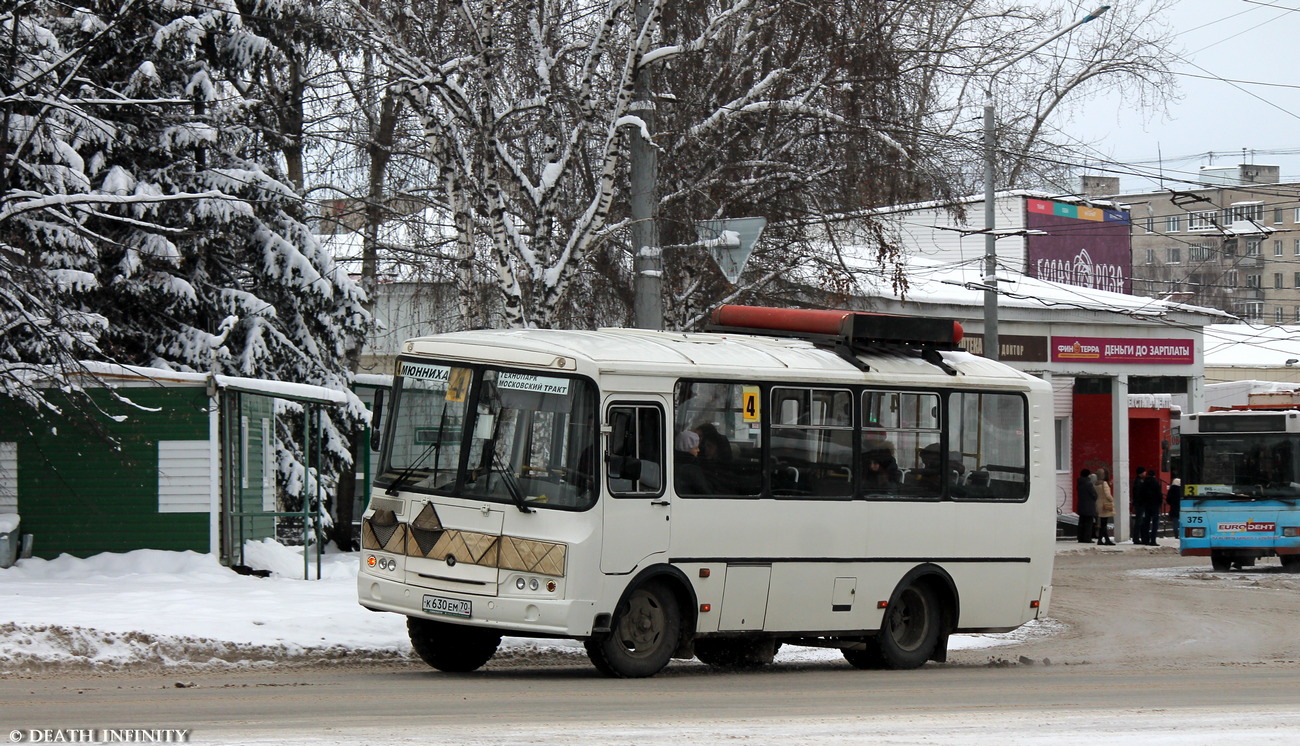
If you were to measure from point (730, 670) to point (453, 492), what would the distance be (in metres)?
3.33

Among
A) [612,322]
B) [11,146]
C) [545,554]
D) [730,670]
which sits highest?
[11,146]

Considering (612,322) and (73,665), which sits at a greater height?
(612,322)

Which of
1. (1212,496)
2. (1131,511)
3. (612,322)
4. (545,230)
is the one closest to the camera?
(545,230)

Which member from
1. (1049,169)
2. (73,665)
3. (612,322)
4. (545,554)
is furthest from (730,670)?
(1049,169)

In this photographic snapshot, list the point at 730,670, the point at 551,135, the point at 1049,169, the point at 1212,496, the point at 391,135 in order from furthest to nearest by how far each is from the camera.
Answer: the point at 1212,496
the point at 1049,169
the point at 391,135
the point at 551,135
the point at 730,670

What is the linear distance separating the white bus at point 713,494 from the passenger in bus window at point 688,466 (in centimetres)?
2

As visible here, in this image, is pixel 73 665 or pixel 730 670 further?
pixel 730 670

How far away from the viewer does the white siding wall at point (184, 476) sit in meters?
19.9

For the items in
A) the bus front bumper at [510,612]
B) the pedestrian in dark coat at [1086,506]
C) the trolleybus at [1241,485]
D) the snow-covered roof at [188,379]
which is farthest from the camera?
the pedestrian in dark coat at [1086,506]

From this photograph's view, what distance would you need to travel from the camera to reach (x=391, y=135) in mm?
25781

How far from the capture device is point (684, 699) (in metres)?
11.0

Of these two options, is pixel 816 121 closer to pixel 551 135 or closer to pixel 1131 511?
pixel 551 135

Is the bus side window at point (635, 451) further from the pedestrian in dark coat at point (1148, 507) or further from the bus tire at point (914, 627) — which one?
the pedestrian in dark coat at point (1148, 507)

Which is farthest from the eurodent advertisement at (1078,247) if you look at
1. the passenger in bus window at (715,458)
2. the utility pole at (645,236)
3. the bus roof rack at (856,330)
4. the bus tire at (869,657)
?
the passenger in bus window at (715,458)
